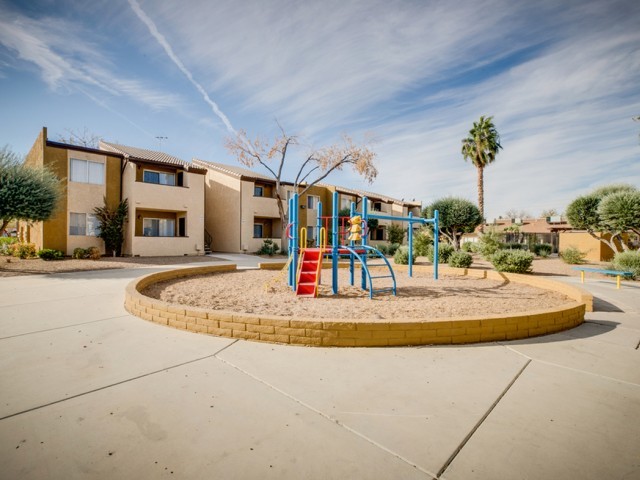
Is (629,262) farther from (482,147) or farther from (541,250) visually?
(482,147)

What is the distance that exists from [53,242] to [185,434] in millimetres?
20699

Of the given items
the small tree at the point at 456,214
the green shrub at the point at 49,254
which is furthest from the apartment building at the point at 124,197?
the small tree at the point at 456,214

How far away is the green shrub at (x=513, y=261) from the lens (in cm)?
1206

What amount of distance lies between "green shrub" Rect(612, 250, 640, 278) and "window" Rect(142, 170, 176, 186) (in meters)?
25.1

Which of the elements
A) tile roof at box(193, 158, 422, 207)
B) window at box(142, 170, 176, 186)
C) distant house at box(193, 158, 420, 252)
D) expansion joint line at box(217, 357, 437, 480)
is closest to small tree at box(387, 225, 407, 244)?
tile roof at box(193, 158, 422, 207)

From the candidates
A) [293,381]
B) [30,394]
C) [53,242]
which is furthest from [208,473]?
[53,242]

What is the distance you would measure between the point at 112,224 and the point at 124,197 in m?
1.93

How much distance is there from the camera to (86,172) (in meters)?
18.8

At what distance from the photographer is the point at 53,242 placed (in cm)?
1759

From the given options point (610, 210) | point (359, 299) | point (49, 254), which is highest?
point (610, 210)

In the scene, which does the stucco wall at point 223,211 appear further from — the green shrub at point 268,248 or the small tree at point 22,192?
the small tree at point 22,192

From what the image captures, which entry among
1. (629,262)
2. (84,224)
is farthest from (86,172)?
(629,262)

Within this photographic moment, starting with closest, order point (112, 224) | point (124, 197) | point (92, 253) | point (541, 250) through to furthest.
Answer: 1. point (92, 253)
2. point (112, 224)
3. point (124, 197)
4. point (541, 250)

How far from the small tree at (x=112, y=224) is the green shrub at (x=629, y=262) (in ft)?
83.2
